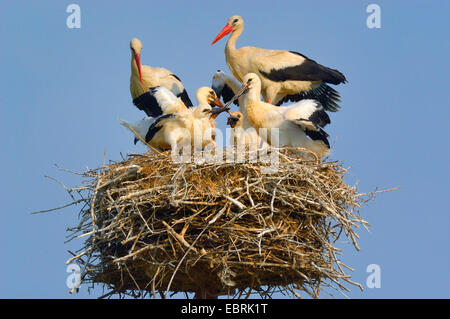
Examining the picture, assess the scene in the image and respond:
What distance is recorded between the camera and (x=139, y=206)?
5.23m

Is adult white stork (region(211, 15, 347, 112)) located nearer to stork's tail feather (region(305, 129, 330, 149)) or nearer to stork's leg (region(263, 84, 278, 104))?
stork's leg (region(263, 84, 278, 104))

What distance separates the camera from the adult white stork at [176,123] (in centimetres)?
631

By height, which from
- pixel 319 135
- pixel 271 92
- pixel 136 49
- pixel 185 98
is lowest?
pixel 319 135

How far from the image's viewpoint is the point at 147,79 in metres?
7.71

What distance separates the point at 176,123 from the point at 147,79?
1507mm

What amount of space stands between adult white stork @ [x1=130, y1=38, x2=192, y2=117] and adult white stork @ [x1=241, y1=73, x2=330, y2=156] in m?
1.36

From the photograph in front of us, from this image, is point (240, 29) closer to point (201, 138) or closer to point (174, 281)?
point (201, 138)

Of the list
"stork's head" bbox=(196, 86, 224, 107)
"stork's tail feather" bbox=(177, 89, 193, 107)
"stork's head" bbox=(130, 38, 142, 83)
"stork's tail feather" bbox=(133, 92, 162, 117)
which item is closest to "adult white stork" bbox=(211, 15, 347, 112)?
"stork's tail feather" bbox=(177, 89, 193, 107)

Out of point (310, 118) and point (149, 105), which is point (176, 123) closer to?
point (149, 105)

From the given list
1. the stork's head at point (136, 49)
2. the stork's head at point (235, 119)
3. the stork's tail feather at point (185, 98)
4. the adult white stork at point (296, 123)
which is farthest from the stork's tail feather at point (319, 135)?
the stork's head at point (136, 49)

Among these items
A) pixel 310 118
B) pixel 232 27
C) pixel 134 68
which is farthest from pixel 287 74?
pixel 134 68

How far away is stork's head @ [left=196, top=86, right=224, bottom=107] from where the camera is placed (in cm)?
662

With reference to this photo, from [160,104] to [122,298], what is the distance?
1729mm

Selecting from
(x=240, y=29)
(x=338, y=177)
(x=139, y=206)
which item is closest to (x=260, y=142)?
(x=338, y=177)
